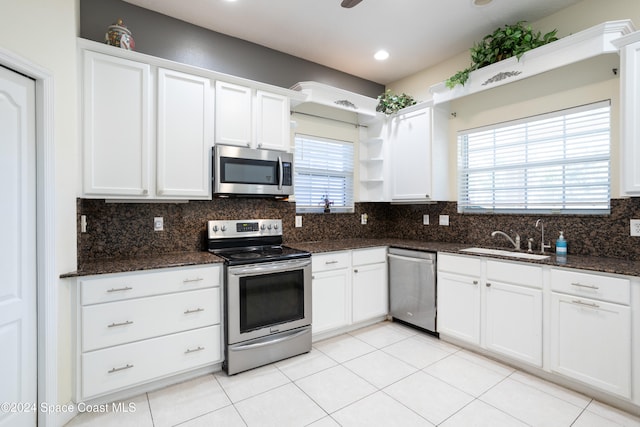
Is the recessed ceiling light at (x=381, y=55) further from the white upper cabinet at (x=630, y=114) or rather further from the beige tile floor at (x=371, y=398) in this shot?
the beige tile floor at (x=371, y=398)

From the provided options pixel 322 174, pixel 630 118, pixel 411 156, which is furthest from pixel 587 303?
pixel 322 174

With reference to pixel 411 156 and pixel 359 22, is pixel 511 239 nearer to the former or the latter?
pixel 411 156

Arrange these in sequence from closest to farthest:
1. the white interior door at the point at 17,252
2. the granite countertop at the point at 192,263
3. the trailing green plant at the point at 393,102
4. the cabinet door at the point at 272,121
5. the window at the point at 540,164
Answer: the white interior door at the point at 17,252 < the granite countertop at the point at 192,263 < the window at the point at 540,164 < the cabinet door at the point at 272,121 < the trailing green plant at the point at 393,102

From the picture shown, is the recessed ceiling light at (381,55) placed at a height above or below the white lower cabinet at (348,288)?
above

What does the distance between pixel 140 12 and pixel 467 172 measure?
3534 mm

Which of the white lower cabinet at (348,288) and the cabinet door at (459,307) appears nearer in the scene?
the cabinet door at (459,307)

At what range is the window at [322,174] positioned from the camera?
363cm

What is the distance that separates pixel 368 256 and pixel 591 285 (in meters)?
1.83

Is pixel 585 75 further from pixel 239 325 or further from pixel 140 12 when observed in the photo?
pixel 140 12

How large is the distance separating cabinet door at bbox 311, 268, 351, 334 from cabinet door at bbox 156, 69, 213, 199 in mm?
1354

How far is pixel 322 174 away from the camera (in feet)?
12.5

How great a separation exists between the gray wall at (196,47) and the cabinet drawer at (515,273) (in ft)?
9.09

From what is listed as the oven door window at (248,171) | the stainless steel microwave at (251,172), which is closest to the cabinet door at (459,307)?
the stainless steel microwave at (251,172)

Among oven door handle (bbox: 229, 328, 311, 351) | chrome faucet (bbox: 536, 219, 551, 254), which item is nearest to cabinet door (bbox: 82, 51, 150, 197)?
oven door handle (bbox: 229, 328, 311, 351)
